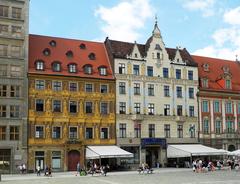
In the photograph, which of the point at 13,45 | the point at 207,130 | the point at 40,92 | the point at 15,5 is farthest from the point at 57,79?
the point at 207,130

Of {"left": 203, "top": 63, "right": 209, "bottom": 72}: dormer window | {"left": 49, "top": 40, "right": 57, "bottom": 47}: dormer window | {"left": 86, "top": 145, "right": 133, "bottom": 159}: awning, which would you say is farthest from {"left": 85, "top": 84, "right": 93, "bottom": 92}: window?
{"left": 203, "top": 63, "right": 209, "bottom": 72}: dormer window

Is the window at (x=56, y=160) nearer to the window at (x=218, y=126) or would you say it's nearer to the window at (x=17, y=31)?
the window at (x=17, y=31)

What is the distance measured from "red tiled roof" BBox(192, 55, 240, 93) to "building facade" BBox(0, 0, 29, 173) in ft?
98.4

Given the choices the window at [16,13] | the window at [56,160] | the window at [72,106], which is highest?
the window at [16,13]

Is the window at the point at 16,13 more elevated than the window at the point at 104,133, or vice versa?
the window at the point at 16,13

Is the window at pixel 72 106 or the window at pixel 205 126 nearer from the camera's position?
the window at pixel 72 106

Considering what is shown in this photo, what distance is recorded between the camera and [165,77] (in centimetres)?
6906

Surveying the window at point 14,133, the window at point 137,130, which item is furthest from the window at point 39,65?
the window at point 137,130

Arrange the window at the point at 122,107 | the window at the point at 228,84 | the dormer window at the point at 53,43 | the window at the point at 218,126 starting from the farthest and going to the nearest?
the window at the point at 228,84
the window at the point at 218,126
the dormer window at the point at 53,43
the window at the point at 122,107

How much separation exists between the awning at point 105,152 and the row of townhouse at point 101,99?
5.44 feet

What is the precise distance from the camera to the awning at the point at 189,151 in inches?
2419

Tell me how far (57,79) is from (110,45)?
37.2ft

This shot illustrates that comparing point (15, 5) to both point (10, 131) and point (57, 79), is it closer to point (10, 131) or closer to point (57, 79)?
point (57, 79)

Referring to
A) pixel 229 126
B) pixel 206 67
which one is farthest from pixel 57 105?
pixel 229 126
